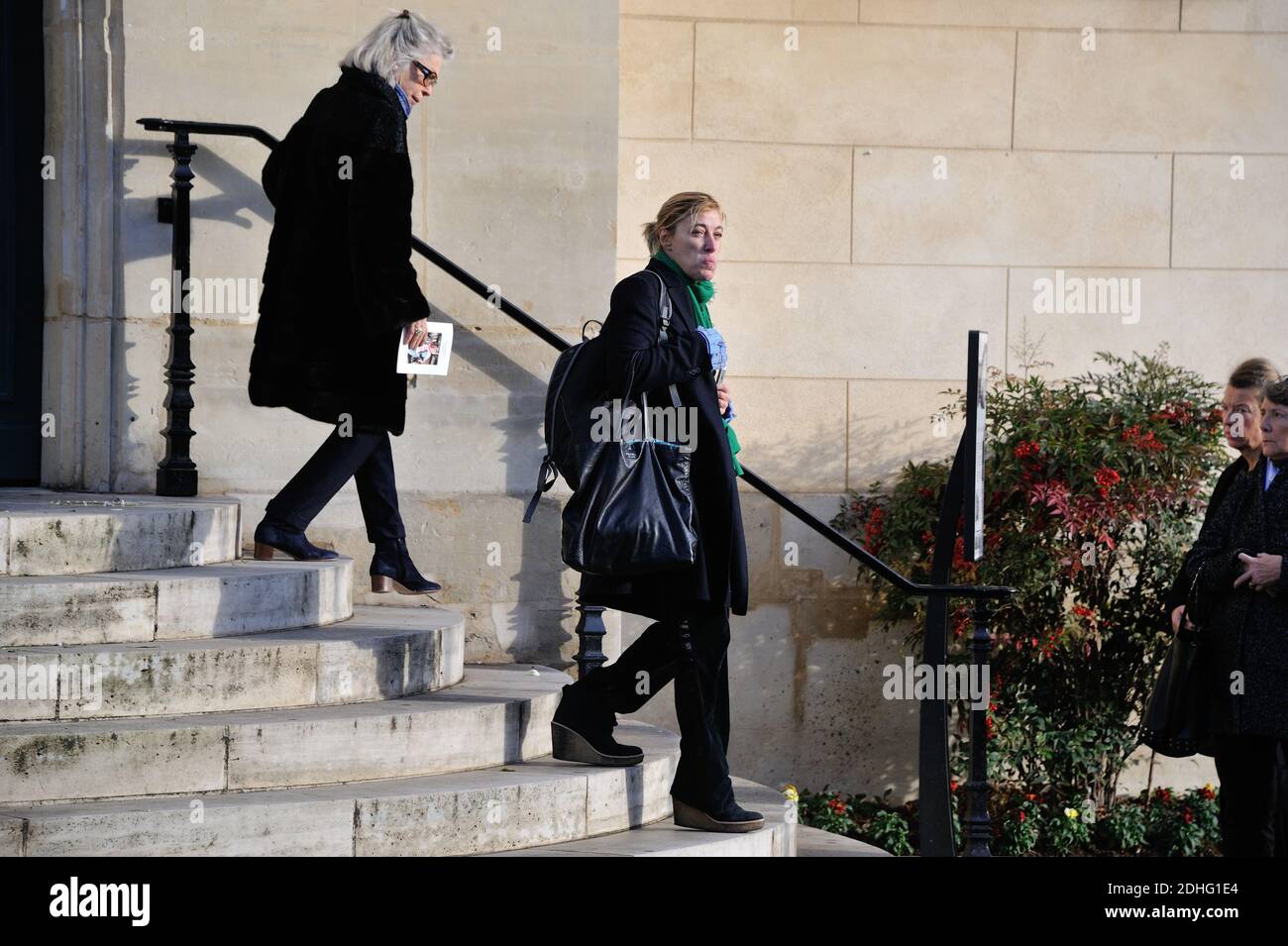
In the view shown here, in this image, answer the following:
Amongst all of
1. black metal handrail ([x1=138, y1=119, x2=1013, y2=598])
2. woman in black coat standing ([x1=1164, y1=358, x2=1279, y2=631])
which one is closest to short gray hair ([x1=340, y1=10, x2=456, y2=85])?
black metal handrail ([x1=138, y1=119, x2=1013, y2=598])

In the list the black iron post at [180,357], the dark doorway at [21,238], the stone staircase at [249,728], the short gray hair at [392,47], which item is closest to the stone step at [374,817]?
the stone staircase at [249,728]

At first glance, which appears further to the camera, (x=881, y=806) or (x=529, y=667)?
(x=881, y=806)

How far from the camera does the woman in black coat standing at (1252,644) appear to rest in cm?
480

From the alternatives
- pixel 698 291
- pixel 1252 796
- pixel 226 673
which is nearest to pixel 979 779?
pixel 1252 796

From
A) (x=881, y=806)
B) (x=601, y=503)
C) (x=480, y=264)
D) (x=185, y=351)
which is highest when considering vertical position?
(x=480, y=264)

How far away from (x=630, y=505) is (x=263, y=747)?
4.03ft

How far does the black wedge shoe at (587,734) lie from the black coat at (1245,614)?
1.82 metres

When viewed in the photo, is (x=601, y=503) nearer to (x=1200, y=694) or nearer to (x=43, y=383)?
(x=1200, y=694)

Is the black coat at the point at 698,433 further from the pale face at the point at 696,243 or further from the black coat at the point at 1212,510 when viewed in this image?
the black coat at the point at 1212,510
